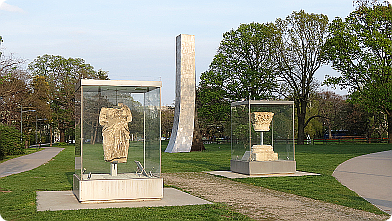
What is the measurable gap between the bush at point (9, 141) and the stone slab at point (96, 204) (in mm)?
19808

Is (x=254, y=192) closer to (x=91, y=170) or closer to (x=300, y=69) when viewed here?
(x=91, y=170)

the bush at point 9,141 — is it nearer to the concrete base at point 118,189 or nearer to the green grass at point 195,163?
the green grass at point 195,163

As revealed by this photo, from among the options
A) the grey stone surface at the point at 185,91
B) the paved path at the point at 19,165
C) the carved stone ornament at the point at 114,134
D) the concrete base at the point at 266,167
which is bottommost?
the paved path at the point at 19,165

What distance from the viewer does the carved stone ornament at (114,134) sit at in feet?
36.4

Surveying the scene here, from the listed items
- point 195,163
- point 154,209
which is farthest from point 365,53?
point 154,209

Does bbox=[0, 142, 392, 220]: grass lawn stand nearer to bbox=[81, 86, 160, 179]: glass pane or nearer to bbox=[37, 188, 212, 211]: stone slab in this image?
bbox=[37, 188, 212, 211]: stone slab

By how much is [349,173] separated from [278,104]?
151 inches

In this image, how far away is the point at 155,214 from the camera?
891cm

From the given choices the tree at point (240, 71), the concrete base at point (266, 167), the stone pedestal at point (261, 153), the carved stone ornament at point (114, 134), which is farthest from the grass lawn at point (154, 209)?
the tree at point (240, 71)

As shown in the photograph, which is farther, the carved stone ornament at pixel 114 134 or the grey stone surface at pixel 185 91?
the grey stone surface at pixel 185 91

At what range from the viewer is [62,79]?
66.4m

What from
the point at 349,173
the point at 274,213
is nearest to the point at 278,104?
the point at 349,173

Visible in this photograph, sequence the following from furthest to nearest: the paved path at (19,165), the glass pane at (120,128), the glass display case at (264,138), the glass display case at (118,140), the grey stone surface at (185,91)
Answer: the grey stone surface at (185,91), the paved path at (19,165), the glass display case at (264,138), the glass pane at (120,128), the glass display case at (118,140)

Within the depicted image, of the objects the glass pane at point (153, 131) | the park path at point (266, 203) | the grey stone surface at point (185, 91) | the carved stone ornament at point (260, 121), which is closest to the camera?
the park path at point (266, 203)
